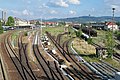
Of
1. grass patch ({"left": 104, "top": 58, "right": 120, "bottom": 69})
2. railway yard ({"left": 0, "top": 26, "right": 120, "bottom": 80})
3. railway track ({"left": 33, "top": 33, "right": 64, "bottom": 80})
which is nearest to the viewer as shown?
railway track ({"left": 33, "top": 33, "right": 64, "bottom": 80})

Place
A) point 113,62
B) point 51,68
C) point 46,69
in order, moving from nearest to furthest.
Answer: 1. point 46,69
2. point 51,68
3. point 113,62

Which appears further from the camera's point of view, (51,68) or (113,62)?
(113,62)

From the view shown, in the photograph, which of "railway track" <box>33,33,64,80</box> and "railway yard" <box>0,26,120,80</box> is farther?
"railway yard" <box>0,26,120,80</box>

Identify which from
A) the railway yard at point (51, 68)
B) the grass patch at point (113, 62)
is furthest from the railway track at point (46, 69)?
the grass patch at point (113, 62)

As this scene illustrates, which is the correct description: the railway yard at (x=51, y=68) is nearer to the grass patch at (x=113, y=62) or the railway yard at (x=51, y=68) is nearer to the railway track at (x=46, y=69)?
the railway track at (x=46, y=69)

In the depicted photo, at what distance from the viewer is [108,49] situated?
135 ft

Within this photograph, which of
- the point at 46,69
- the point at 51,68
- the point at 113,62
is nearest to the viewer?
the point at 46,69

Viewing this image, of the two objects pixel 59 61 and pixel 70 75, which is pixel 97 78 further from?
pixel 59 61

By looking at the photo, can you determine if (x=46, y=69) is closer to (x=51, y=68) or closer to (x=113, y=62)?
(x=51, y=68)

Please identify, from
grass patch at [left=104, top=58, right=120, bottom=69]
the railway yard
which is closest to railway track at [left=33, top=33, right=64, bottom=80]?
the railway yard

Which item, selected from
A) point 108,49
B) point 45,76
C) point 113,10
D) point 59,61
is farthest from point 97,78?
point 113,10

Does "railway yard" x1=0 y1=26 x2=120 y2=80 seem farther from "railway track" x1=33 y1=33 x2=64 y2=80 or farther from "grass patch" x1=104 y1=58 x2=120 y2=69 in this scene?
"grass patch" x1=104 y1=58 x2=120 y2=69

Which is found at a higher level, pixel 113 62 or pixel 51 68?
pixel 51 68

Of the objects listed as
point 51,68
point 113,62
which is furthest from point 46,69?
point 113,62
